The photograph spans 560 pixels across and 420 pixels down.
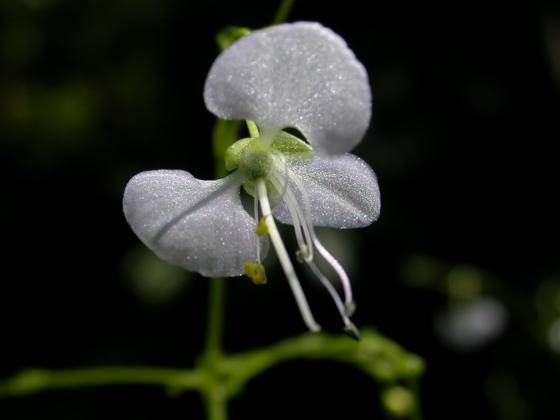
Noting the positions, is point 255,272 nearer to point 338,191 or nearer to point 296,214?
point 296,214

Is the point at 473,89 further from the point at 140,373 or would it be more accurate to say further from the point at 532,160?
the point at 140,373

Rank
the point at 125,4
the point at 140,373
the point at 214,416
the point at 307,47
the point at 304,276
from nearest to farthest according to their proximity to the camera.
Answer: the point at 307,47, the point at 214,416, the point at 140,373, the point at 304,276, the point at 125,4

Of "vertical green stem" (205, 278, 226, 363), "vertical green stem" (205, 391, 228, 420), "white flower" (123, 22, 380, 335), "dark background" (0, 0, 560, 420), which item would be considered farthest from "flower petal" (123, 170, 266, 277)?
"dark background" (0, 0, 560, 420)

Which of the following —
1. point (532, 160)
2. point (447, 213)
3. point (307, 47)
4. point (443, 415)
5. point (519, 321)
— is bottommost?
point (443, 415)

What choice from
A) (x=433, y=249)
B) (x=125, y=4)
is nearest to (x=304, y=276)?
(x=433, y=249)

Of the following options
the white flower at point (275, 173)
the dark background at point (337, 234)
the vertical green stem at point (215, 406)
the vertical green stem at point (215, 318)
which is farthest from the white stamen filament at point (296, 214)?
the dark background at point (337, 234)

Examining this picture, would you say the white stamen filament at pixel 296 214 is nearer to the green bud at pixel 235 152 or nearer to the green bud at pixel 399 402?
the green bud at pixel 235 152
